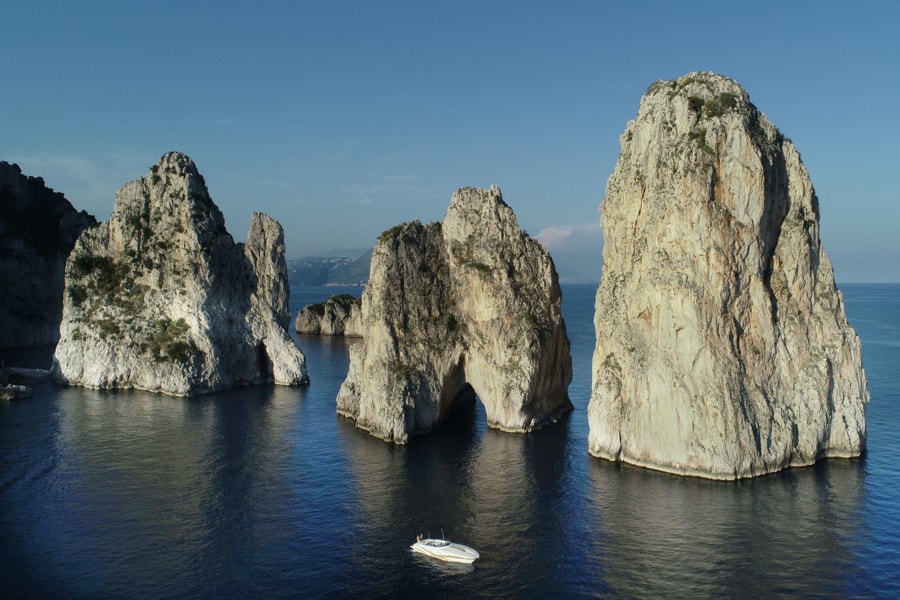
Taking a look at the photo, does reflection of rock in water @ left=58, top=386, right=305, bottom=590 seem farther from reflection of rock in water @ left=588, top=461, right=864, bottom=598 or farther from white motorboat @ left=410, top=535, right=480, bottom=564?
reflection of rock in water @ left=588, top=461, right=864, bottom=598

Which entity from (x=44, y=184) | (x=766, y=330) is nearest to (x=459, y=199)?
(x=766, y=330)

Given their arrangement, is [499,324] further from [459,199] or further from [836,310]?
[836,310]

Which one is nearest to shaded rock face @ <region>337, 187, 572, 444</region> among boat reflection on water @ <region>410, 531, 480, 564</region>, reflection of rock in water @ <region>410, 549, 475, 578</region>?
boat reflection on water @ <region>410, 531, 480, 564</region>

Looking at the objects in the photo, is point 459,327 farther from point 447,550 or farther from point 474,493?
point 447,550

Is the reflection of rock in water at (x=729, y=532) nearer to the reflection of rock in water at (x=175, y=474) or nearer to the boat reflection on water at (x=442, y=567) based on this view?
the boat reflection on water at (x=442, y=567)

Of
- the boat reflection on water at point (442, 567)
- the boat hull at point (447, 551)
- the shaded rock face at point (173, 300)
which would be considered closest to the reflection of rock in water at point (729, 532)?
the boat hull at point (447, 551)

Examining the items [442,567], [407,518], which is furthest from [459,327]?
[442,567]
